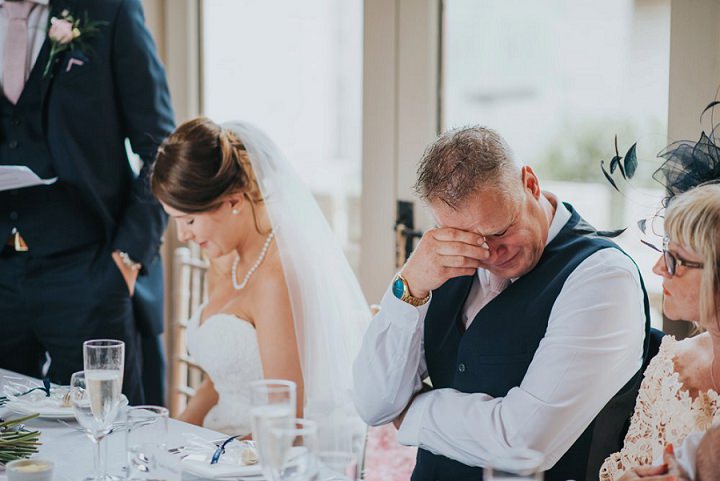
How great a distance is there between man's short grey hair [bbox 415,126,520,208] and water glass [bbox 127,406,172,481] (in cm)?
68

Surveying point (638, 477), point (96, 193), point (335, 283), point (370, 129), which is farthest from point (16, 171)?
point (638, 477)

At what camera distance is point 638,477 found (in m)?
1.44

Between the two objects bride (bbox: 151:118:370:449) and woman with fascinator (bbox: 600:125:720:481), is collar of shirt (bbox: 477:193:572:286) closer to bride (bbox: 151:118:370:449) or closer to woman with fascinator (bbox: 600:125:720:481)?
woman with fascinator (bbox: 600:125:720:481)

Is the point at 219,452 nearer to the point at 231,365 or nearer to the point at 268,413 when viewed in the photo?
the point at 268,413

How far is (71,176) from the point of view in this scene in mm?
2961

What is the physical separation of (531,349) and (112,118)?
1759mm

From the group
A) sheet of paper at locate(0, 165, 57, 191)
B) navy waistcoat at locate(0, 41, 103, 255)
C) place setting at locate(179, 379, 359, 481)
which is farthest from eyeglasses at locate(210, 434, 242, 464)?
navy waistcoat at locate(0, 41, 103, 255)

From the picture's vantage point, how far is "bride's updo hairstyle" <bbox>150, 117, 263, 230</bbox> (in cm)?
250

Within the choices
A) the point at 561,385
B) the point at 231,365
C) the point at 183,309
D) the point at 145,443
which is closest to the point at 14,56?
the point at 183,309

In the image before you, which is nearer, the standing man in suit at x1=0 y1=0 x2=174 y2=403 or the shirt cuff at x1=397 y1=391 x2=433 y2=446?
the shirt cuff at x1=397 y1=391 x2=433 y2=446

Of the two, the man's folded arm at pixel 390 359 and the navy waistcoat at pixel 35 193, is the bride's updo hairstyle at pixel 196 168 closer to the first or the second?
the navy waistcoat at pixel 35 193

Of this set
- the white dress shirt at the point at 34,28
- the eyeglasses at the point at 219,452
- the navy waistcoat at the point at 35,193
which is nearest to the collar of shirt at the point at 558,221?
the eyeglasses at the point at 219,452

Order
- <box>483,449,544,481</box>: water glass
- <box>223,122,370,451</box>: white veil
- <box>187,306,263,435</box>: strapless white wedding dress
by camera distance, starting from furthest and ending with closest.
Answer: <box>187,306,263,435</box>: strapless white wedding dress → <box>223,122,370,451</box>: white veil → <box>483,449,544,481</box>: water glass

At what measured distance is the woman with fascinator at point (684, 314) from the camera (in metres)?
1.62
